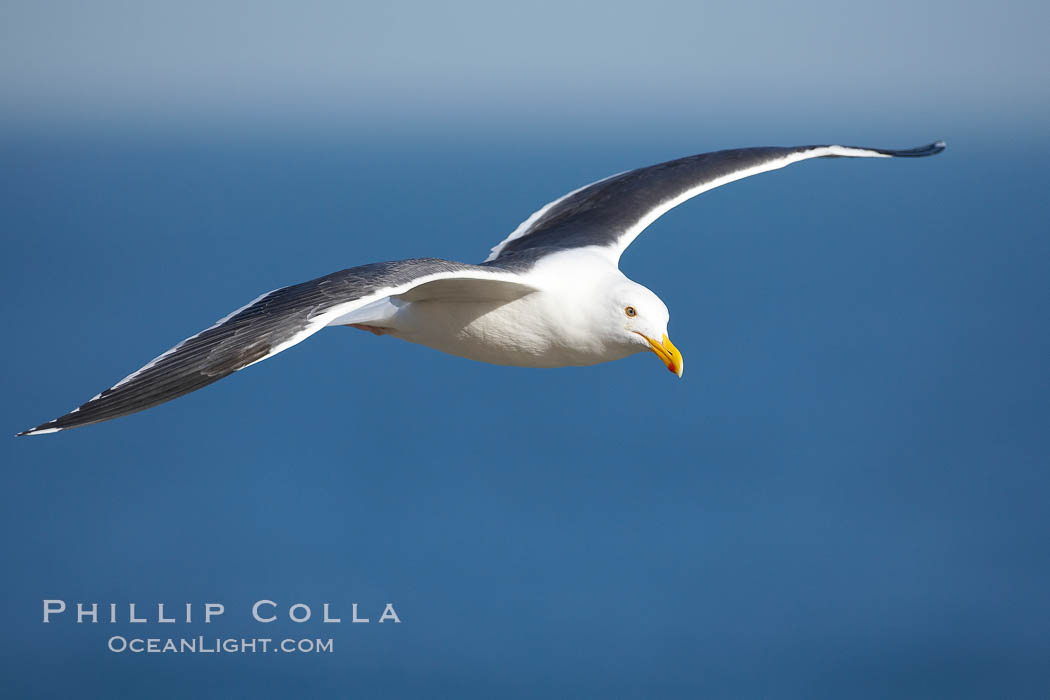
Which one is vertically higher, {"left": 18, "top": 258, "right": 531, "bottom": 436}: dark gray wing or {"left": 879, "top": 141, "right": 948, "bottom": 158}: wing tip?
{"left": 879, "top": 141, "right": 948, "bottom": 158}: wing tip

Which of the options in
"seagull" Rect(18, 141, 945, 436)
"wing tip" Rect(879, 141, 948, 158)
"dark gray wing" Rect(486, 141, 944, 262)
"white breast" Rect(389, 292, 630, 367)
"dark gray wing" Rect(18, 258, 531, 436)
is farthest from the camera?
"wing tip" Rect(879, 141, 948, 158)

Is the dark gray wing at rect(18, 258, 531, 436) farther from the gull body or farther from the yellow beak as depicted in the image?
the yellow beak

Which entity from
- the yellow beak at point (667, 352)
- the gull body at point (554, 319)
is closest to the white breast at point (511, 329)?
the gull body at point (554, 319)

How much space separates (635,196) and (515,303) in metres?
2.16

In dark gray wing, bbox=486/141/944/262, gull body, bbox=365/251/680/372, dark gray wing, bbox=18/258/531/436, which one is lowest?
dark gray wing, bbox=18/258/531/436

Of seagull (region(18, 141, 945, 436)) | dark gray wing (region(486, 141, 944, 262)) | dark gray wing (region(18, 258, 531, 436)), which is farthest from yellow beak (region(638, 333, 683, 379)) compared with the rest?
dark gray wing (region(486, 141, 944, 262))

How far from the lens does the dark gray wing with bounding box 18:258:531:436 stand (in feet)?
21.5

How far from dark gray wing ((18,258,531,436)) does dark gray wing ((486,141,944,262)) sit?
246 cm

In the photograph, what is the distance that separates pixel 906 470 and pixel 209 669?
3368 cm

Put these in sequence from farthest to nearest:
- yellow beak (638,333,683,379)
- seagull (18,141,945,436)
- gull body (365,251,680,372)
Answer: gull body (365,251,680,372) < yellow beak (638,333,683,379) < seagull (18,141,945,436)

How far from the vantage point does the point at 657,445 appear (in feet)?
188

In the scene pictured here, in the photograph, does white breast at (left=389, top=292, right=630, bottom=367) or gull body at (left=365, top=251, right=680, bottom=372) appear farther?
white breast at (left=389, top=292, right=630, bottom=367)

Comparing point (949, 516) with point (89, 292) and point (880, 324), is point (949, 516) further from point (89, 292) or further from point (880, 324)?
point (89, 292)

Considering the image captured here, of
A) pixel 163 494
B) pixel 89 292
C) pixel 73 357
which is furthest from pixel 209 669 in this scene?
pixel 89 292
